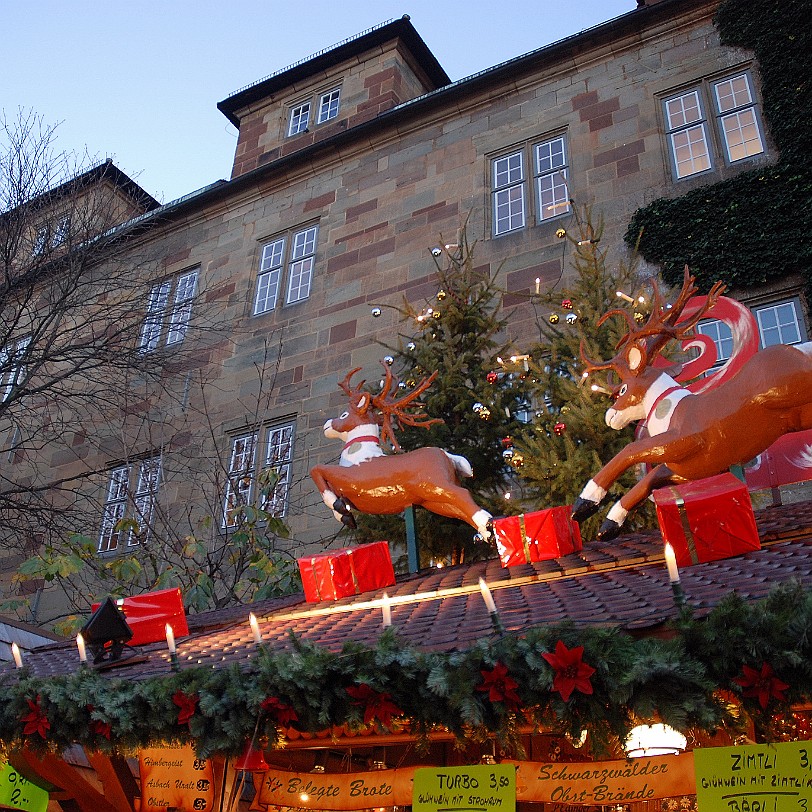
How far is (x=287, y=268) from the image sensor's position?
55.4ft

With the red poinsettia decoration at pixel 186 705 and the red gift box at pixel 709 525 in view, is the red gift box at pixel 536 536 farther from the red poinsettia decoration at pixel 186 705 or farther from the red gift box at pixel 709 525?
the red poinsettia decoration at pixel 186 705

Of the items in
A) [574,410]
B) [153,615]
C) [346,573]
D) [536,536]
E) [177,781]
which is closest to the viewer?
[177,781]

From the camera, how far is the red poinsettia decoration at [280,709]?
4.23 m

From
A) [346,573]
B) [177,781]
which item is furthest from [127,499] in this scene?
[177,781]

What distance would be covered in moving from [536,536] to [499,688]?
3517 millimetres

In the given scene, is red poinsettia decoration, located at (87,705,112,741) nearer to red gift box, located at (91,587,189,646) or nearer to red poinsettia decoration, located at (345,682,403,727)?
red poinsettia decoration, located at (345,682,403,727)

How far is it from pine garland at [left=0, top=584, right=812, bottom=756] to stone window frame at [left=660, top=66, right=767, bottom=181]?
35.6 ft

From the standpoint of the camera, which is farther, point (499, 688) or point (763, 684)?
point (499, 688)

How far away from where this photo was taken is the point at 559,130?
48.9 ft

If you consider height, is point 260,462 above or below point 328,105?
below

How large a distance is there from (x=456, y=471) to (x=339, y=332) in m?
7.24

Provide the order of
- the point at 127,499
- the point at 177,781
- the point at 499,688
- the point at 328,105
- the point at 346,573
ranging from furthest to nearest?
the point at 328,105
the point at 127,499
the point at 346,573
the point at 177,781
the point at 499,688

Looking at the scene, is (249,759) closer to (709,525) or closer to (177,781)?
(177,781)

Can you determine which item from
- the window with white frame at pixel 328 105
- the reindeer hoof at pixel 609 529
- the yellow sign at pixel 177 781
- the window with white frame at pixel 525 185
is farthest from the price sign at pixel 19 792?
the window with white frame at pixel 328 105
